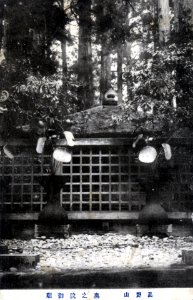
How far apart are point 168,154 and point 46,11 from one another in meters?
1.81

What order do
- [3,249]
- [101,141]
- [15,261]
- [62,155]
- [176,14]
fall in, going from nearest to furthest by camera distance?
[15,261], [3,249], [176,14], [62,155], [101,141]

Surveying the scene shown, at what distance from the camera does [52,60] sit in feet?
13.4

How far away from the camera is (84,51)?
4102 millimetres

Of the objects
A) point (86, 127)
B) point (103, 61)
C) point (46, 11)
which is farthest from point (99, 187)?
point (46, 11)

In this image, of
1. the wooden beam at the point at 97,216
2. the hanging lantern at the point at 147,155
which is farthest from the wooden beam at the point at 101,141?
the wooden beam at the point at 97,216

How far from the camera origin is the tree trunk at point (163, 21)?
159 inches

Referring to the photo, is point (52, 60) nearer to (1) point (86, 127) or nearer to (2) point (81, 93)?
(2) point (81, 93)

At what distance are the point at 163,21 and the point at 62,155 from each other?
167cm

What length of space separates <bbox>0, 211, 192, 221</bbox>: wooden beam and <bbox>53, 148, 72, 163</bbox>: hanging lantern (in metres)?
0.57

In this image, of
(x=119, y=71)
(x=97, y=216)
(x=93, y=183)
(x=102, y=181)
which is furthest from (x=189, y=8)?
(x=97, y=216)

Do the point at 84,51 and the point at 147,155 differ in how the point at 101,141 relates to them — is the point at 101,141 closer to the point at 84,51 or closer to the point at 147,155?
the point at 147,155

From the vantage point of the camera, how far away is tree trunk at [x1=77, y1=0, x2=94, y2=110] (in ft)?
13.2

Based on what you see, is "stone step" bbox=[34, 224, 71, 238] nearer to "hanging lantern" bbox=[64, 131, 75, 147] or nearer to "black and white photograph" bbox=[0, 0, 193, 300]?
"black and white photograph" bbox=[0, 0, 193, 300]

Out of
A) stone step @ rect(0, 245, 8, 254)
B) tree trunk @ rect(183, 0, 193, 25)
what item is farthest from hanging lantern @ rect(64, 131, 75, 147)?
tree trunk @ rect(183, 0, 193, 25)
